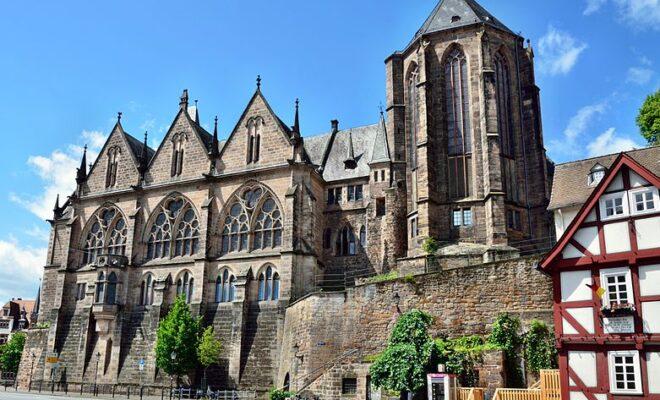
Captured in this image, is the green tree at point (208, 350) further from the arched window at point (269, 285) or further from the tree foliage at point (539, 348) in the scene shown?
the tree foliage at point (539, 348)

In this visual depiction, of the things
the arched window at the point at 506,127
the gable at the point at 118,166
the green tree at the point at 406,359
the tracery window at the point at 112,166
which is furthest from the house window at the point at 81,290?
the arched window at the point at 506,127

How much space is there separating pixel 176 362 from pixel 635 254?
28676 millimetres

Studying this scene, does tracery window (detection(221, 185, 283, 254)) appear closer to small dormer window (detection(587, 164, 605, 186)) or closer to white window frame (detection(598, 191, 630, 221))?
small dormer window (detection(587, 164, 605, 186))

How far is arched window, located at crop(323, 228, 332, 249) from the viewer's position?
150ft

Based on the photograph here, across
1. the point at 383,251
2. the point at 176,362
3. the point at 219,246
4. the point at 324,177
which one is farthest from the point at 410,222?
the point at 176,362

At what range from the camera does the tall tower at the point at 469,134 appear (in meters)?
39.2

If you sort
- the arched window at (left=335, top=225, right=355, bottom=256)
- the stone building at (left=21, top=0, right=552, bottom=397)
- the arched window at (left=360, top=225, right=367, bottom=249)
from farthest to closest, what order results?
1. the arched window at (left=335, top=225, right=355, bottom=256)
2. the arched window at (left=360, top=225, right=367, bottom=249)
3. the stone building at (left=21, top=0, right=552, bottom=397)

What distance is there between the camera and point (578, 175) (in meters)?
27.1

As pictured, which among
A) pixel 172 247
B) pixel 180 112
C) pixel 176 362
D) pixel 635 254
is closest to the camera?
pixel 635 254

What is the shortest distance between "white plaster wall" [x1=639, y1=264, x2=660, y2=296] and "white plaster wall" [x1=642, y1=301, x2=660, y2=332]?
39 cm

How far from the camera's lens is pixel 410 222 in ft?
135

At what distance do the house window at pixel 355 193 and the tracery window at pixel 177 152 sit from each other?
542 inches

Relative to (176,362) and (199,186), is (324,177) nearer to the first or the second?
(199,186)

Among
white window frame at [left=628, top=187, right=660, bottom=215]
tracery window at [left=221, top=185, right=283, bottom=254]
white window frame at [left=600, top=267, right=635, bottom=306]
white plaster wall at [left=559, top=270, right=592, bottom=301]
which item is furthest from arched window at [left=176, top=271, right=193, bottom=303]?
white window frame at [left=628, top=187, right=660, bottom=215]
